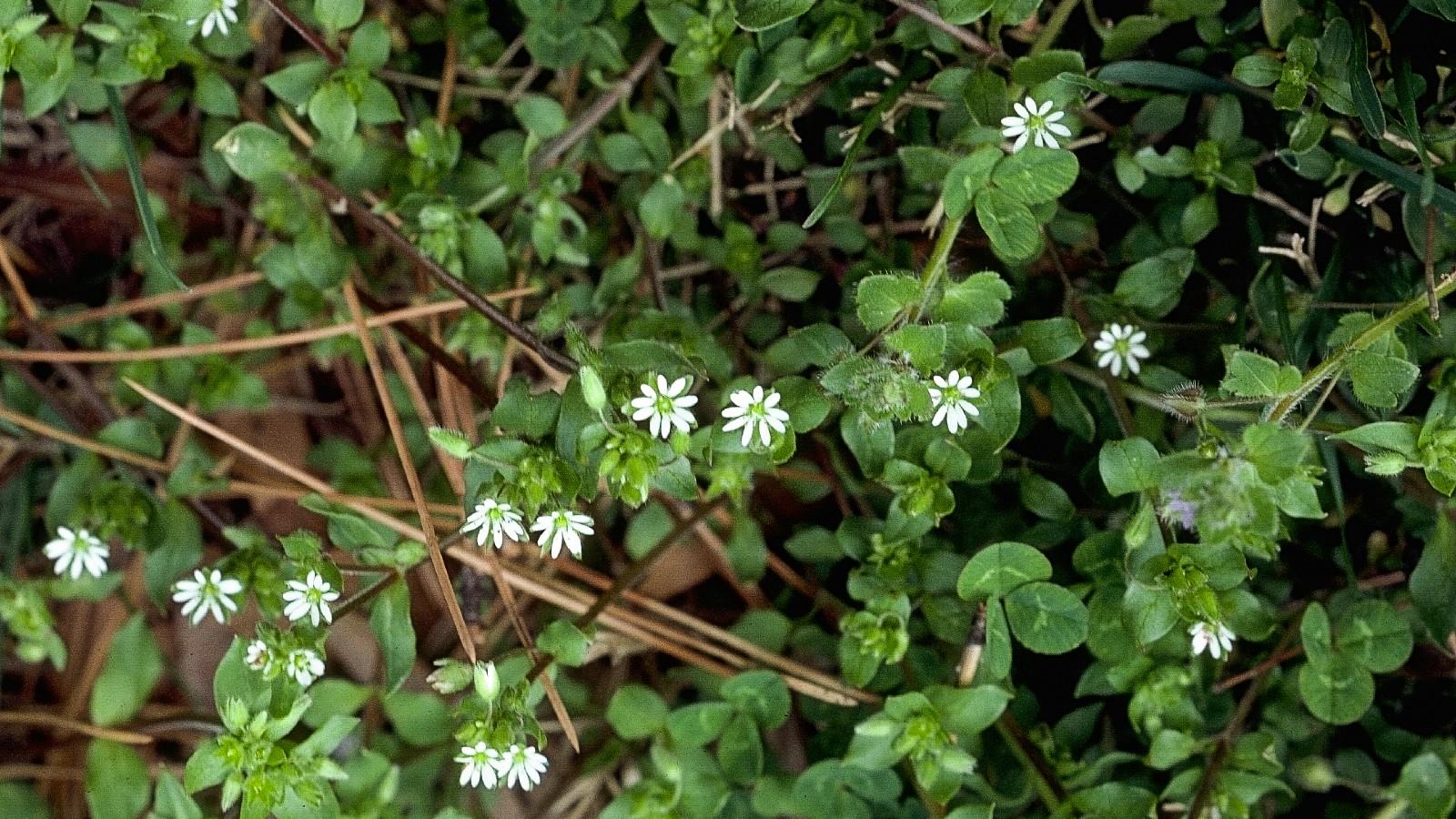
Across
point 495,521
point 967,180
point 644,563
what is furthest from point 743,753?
point 967,180

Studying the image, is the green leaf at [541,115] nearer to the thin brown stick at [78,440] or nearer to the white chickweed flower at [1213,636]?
the thin brown stick at [78,440]

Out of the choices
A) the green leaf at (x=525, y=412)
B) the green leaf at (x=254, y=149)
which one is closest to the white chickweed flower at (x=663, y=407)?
the green leaf at (x=525, y=412)

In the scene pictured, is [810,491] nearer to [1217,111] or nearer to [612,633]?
[612,633]

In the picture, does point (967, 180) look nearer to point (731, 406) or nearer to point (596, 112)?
point (731, 406)

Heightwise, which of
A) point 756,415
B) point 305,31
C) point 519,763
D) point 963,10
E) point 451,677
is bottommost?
point 519,763

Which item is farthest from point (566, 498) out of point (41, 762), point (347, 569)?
point (41, 762)
